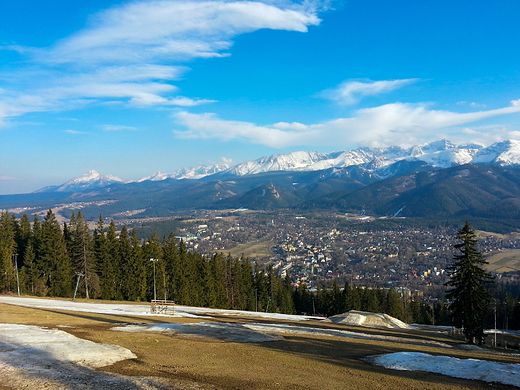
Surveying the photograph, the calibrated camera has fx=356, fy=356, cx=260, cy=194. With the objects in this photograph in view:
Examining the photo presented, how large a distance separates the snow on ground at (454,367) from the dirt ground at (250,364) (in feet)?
2.58

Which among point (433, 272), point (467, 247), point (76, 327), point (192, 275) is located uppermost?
point (467, 247)

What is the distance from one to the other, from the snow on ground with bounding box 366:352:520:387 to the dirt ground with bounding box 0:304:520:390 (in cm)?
79

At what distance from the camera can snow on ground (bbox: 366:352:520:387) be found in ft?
50.9

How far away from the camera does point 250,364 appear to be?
55.9ft

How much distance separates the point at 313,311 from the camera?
3824 inches

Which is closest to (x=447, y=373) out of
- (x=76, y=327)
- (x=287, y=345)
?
(x=287, y=345)

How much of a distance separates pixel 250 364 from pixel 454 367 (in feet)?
32.4

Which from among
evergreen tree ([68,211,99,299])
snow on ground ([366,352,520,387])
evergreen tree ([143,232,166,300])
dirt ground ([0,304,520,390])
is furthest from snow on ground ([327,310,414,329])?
evergreen tree ([68,211,99,299])

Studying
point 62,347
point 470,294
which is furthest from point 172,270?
point 62,347

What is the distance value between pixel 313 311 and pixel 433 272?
114 metres

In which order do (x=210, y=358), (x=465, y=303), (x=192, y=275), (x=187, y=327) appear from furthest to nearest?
1. (x=192, y=275)
2. (x=465, y=303)
3. (x=187, y=327)
4. (x=210, y=358)

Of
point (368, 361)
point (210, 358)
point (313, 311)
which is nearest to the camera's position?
point (210, 358)

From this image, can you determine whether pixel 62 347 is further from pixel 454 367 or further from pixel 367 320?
pixel 367 320

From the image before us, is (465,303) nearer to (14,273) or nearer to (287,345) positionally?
(287,345)
